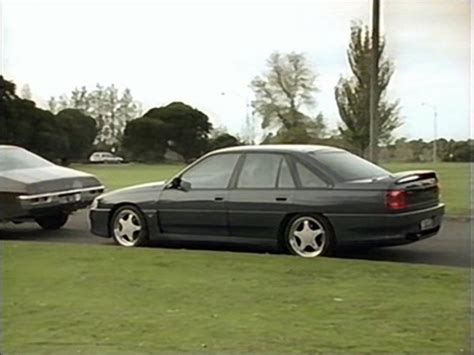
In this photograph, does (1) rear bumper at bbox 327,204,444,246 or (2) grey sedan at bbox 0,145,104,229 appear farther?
(2) grey sedan at bbox 0,145,104,229

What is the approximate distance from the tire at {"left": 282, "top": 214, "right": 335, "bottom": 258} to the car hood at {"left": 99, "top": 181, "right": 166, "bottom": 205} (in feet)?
4.31

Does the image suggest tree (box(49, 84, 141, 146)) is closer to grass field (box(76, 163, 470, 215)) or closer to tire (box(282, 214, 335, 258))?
grass field (box(76, 163, 470, 215))

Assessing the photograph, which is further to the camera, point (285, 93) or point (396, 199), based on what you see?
point (285, 93)

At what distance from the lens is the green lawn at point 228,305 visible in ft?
11.4

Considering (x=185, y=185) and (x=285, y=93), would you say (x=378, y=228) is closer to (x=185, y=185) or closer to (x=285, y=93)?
(x=285, y=93)

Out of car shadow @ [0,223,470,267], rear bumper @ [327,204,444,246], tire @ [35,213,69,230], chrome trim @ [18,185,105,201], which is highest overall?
chrome trim @ [18,185,105,201]

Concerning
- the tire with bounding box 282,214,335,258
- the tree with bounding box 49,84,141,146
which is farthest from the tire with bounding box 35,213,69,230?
the tire with bounding box 282,214,335,258

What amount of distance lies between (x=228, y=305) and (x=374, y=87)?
2.90 meters

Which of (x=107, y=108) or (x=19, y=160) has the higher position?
(x=107, y=108)

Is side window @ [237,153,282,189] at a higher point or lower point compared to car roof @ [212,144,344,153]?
lower

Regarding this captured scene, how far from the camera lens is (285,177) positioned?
6.60m

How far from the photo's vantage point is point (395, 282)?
197 inches

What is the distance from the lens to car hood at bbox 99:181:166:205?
7066 millimetres

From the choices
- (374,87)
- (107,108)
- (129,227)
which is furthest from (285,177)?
(107,108)
